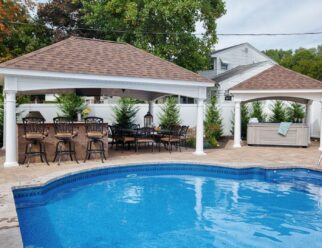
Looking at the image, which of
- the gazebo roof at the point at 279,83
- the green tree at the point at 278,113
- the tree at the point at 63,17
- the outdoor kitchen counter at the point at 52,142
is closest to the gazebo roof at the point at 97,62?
the outdoor kitchen counter at the point at 52,142

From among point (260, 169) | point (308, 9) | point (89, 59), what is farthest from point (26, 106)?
point (308, 9)

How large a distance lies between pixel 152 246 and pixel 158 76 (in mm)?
7099

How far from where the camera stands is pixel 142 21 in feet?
69.5

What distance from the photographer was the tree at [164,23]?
20359 millimetres

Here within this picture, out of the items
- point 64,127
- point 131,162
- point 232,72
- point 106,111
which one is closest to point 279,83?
point 131,162

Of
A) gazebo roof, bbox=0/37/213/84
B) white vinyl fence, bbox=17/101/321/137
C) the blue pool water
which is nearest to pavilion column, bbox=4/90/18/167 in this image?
gazebo roof, bbox=0/37/213/84

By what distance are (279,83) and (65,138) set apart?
9870 millimetres

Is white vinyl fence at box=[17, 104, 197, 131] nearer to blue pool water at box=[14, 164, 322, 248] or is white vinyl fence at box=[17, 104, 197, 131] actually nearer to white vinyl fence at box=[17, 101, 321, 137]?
white vinyl fence at box=[17, 101, 321, 137]

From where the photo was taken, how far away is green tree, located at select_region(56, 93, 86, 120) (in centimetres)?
1569

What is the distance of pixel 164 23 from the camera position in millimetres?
21891

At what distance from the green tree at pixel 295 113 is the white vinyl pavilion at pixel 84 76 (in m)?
9.33

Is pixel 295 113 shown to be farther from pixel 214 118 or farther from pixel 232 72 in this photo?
pixel 232 72

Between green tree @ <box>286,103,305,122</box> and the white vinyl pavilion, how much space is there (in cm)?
933

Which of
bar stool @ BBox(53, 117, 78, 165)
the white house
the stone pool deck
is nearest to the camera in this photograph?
the stone pool deck
